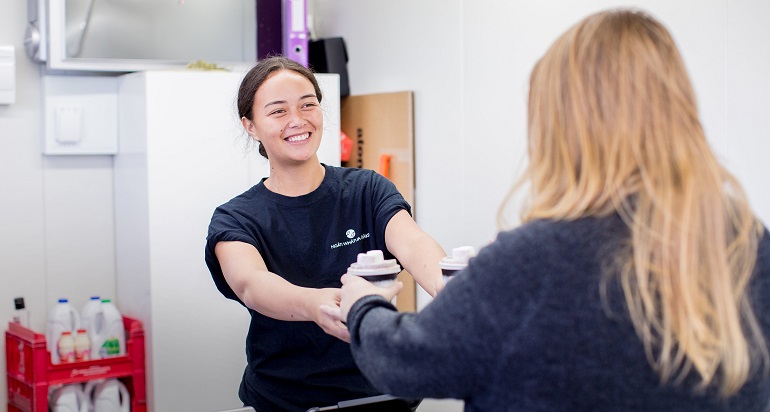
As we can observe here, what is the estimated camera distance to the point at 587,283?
3.37ft

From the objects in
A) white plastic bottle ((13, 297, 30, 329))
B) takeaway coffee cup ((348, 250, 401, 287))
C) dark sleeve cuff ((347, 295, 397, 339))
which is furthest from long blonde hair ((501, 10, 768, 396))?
white plastic bottle ((13, 297, 30, 329))

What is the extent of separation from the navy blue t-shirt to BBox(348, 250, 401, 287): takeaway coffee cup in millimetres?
443

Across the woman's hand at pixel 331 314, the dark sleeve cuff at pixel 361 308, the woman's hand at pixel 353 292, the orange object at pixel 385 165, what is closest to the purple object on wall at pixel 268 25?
the orange object at pixel 385 165

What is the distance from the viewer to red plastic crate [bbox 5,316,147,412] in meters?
3.21

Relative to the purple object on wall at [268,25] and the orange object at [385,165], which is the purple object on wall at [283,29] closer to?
the purple object on wall at [268,25]

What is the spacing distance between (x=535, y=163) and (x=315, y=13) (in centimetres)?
329

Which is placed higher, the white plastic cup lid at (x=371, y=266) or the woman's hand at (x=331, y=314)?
the white plastic cup lid at (x=371, y=266)

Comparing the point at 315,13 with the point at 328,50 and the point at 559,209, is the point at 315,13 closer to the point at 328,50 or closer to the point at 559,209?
the point at 328,50

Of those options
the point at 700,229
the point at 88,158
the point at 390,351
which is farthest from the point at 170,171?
the point at 700,229

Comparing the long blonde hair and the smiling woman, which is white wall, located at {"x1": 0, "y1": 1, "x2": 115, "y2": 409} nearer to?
the smiling woman

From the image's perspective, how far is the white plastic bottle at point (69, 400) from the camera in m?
3.31

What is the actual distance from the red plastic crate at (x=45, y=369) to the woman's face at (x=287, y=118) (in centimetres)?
147

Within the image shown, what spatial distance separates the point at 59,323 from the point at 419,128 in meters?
1.52

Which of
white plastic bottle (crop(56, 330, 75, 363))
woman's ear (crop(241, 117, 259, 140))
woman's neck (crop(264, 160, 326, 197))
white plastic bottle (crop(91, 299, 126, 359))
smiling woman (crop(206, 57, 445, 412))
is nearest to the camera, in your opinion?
smiling woman (crop(206, 57, 445, 412))
